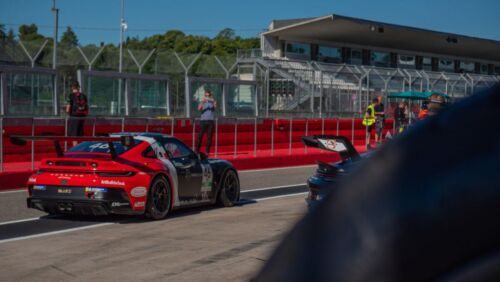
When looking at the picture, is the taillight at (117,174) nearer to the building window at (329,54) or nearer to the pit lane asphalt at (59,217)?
the pit lane asphalt at (59,217)

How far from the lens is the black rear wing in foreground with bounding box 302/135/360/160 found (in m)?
9.05

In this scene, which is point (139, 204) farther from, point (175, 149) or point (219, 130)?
point (219, 130)

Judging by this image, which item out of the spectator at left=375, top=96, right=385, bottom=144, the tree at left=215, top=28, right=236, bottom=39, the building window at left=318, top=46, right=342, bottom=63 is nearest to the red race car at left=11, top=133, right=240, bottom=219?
the spectator at left=375, top=96, right=385, bottom=144

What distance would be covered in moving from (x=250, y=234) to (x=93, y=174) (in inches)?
97.7

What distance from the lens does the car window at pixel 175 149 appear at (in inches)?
488

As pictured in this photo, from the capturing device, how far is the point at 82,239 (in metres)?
9.83

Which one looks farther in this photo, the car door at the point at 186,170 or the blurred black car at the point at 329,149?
the car door at the point at 186,170

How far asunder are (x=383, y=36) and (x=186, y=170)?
46.0 meters

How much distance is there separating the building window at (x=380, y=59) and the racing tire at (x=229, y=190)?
45619 mm

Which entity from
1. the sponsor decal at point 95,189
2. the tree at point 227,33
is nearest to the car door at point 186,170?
the sponsor decal at point 95,189

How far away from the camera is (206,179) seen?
12891 millimetres

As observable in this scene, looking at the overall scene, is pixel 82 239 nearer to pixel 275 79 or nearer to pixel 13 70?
pixel 13 70

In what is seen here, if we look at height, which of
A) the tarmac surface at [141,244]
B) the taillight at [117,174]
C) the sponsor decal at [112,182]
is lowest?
the tarmac surface at [141,244]

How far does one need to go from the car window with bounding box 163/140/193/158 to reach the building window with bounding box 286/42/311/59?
42.1 m
